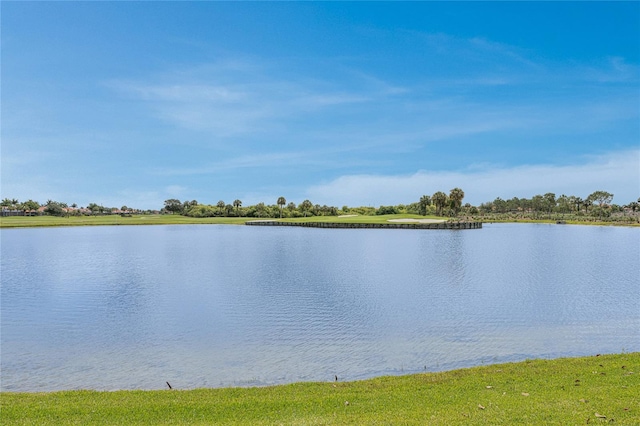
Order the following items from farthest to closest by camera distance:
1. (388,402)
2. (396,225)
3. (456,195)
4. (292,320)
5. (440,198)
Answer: (440,198) → (456,195) → (396,225) → (292,320) → (388,402)

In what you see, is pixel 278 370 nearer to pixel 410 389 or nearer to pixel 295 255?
pixel 410 389

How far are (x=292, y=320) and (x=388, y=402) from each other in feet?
37.6

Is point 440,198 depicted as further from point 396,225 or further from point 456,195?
point 396,225

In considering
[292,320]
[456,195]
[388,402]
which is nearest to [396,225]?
[456,195]

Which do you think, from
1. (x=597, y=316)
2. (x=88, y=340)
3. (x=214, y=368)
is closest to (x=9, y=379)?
(x=88, y=340)

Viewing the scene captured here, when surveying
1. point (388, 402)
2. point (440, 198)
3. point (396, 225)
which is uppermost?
point (440, 198)

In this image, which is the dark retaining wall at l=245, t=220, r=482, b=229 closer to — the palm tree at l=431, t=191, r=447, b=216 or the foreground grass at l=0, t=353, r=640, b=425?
the palm tree at l=431, t=191, r=447, b=216

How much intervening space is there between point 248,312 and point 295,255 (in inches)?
1141

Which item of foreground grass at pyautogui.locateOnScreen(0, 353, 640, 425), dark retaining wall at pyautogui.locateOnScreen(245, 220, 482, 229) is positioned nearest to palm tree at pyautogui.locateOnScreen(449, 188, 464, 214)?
dark retaining wall at pyautogui.locateOnScreen(245, 220, 482, 229)

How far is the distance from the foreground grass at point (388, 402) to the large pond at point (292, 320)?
201cm

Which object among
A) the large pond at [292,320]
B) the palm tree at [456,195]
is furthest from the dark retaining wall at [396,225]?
the large pond at [292,320]

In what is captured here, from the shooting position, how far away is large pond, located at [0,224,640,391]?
15.0 m

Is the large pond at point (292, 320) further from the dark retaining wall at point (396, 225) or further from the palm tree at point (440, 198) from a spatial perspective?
the palm tree at point (440, 198)

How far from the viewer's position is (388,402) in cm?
1042
